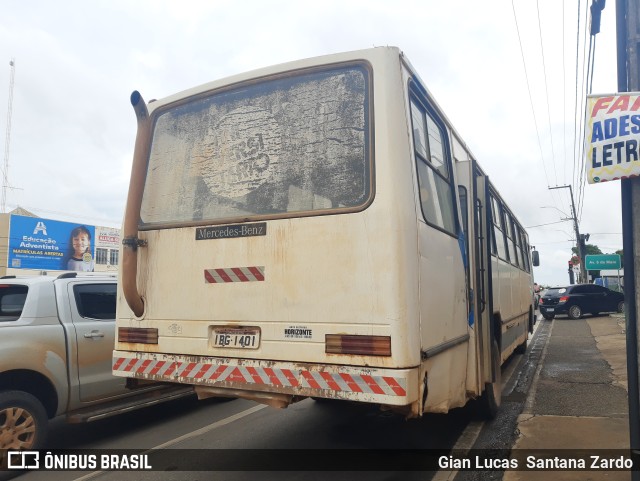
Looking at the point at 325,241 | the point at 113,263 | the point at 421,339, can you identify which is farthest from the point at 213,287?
the point at 113,263

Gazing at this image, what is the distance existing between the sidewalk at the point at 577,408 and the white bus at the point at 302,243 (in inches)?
42.6

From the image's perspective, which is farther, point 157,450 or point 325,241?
point 157,450

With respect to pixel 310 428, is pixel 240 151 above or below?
above

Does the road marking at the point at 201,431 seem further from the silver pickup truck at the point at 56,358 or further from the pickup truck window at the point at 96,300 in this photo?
the pickup truck window at the point at 96,300

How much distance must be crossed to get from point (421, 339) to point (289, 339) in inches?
35.9

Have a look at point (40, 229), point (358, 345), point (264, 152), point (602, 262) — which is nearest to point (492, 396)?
point (358, 345)

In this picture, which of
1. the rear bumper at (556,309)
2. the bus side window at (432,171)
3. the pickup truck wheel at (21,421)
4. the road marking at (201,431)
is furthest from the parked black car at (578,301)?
the pickup truck wheel at (21,421)

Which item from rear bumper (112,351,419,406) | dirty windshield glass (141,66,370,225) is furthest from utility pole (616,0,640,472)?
dirty windshield glass (141,66,370,225)

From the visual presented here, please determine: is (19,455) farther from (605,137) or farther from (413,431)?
(605,137)

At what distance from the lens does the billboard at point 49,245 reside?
1367 inches

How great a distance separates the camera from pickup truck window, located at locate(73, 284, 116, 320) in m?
5.58

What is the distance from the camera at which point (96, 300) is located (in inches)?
227

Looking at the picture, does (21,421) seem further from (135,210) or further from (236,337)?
(236,337)

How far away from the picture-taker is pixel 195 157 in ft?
A: 14.1
